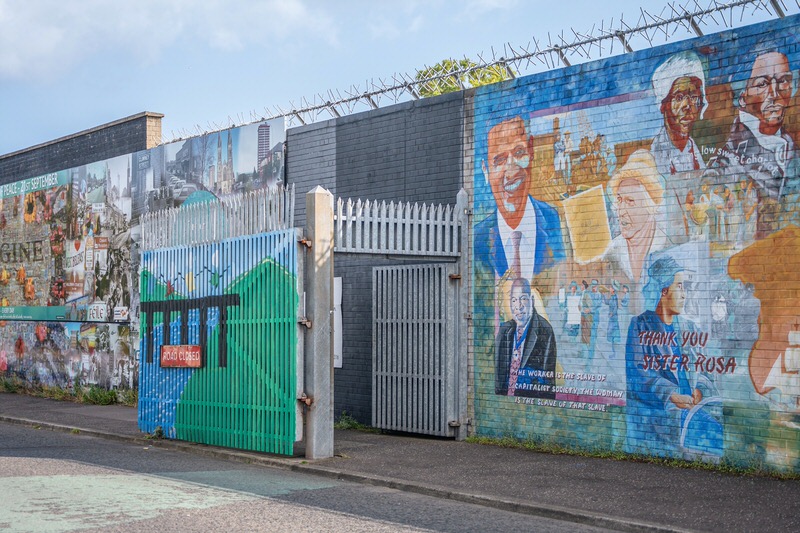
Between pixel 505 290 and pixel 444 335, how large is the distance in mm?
1138

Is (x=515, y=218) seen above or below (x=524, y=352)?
above

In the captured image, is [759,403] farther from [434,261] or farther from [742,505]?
[434,261]

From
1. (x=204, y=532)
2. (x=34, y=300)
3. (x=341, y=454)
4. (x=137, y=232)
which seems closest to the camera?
(x=204, y=532)

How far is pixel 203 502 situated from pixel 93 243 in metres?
14.9

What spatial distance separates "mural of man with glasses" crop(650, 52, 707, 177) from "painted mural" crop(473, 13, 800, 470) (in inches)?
0.7

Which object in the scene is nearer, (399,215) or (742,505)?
(742,505)

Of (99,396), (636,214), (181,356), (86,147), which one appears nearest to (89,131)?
(86,147)

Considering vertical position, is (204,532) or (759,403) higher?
(759,403)

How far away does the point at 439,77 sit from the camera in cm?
1511

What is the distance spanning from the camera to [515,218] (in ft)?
45.6

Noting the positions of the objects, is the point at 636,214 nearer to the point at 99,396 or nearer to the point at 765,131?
the point at 765,131

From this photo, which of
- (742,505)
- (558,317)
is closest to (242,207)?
(558,317)

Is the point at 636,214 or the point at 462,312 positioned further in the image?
the point at 462,312

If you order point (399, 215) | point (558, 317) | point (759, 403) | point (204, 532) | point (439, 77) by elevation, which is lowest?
point (204, 532)
